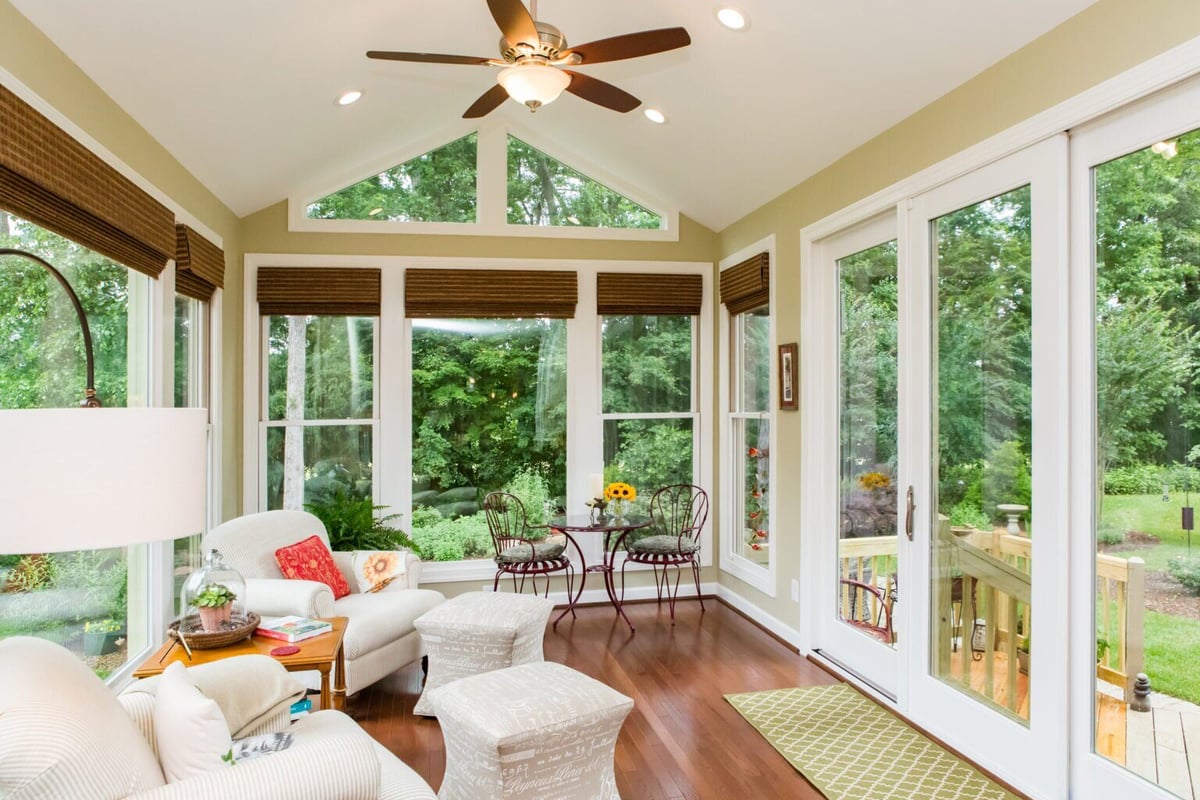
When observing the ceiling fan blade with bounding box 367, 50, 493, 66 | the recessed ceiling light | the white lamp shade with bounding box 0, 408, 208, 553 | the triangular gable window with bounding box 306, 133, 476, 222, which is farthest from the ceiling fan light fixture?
the triangular gable window with bounding box 306, 133, 476, 222

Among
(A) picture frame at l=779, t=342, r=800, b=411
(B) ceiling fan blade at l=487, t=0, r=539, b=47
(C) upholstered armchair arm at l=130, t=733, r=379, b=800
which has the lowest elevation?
(C) upholstered armchair arm at l=130, t=733, r=379, b=800

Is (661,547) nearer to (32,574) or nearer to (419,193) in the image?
(419,193)

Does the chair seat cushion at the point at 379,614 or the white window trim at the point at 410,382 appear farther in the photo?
the white window trim at the point at 410,382

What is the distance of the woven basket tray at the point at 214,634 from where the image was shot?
2840 millimetres

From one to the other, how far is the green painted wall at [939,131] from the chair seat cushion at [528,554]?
1330mm

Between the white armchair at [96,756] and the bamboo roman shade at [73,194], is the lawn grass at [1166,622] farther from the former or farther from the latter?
the bamboo roman shade at [73,194]

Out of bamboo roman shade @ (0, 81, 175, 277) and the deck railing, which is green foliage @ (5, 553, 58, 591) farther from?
the deck railing

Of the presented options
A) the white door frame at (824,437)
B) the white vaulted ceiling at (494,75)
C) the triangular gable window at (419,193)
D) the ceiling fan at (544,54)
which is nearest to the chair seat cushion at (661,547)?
the white door frame at (824,437)

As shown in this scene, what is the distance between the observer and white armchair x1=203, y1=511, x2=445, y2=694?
3582mm

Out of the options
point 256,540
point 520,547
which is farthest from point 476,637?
point 520,547

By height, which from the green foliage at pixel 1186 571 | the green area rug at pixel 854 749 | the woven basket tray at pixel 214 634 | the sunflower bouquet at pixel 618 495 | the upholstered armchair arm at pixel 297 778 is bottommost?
the green area rug at pixel 854 749

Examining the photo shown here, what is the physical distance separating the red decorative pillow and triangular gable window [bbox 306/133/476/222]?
2.33m

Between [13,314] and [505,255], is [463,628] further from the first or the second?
[505,255]

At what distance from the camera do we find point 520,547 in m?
5.14
